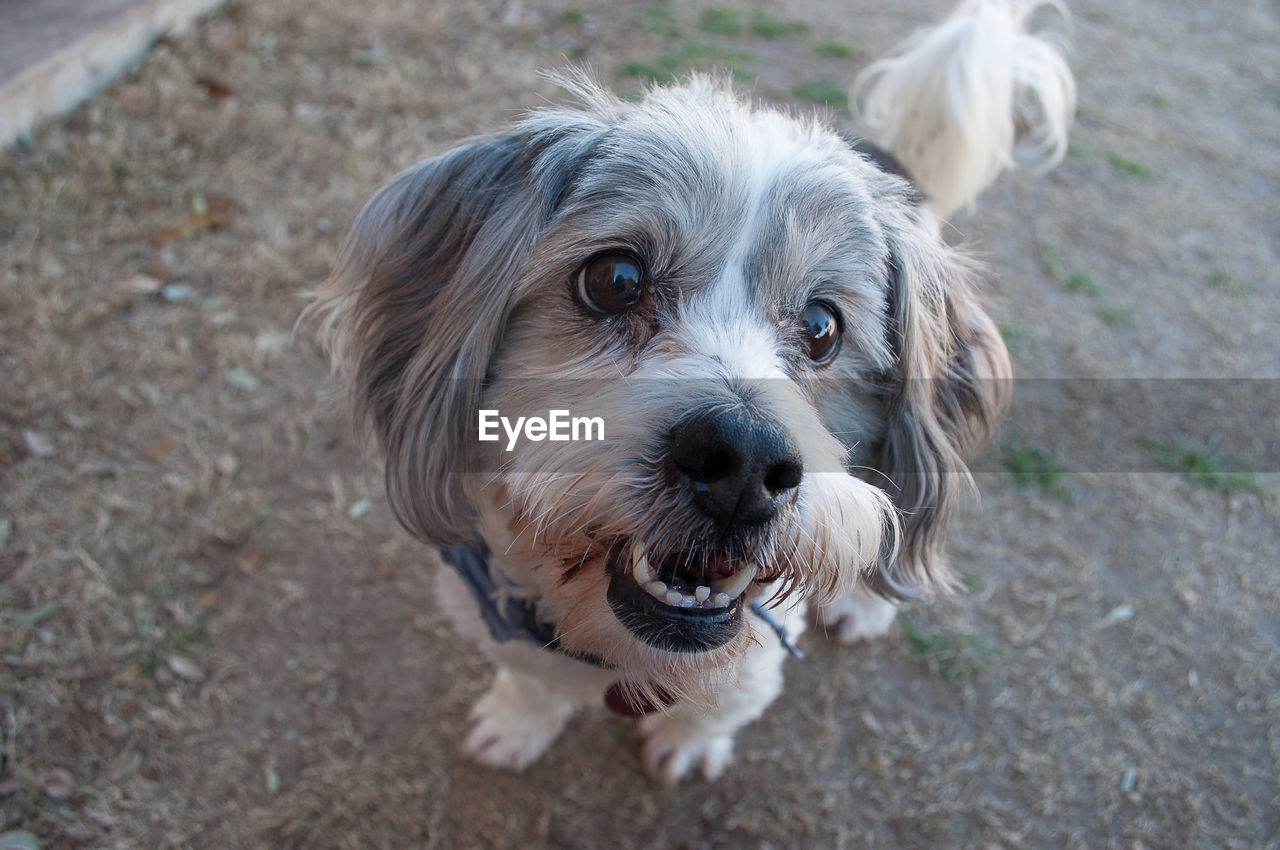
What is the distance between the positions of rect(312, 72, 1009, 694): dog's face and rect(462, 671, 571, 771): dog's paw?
889 mm

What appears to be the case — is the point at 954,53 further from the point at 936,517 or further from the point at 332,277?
the point at 332,277

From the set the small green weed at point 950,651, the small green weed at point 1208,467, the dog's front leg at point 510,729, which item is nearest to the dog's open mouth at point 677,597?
the dog's front leg at point 510,729

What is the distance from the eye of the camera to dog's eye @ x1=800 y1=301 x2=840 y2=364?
167cm

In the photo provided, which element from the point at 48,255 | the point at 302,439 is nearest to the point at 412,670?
the point at 302,439

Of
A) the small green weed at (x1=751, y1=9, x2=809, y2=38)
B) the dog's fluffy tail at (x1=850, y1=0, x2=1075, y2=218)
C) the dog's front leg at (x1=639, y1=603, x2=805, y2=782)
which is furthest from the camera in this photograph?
the small green weed at (x1=751, y1=9, x2=809, y2=38)

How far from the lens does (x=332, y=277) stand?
1.89 meters

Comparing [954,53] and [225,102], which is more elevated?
[954,53]

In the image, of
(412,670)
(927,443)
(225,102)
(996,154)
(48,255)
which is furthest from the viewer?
(225,102)

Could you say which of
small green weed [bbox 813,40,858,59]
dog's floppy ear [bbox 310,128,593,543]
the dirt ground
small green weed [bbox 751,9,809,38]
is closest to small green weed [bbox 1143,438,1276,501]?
the dirt ground

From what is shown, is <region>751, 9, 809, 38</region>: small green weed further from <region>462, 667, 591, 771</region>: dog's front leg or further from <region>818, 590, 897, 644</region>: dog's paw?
<region>462, 667, 591, 771</region>: dog's front leg

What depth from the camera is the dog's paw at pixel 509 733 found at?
8.43 ft

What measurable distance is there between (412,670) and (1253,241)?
550cm

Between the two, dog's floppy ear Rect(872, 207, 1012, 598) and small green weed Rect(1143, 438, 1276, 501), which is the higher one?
dog's floppy ear Rect(872, 207, 1012, 598)

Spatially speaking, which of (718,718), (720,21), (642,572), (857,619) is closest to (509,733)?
(718,718)
